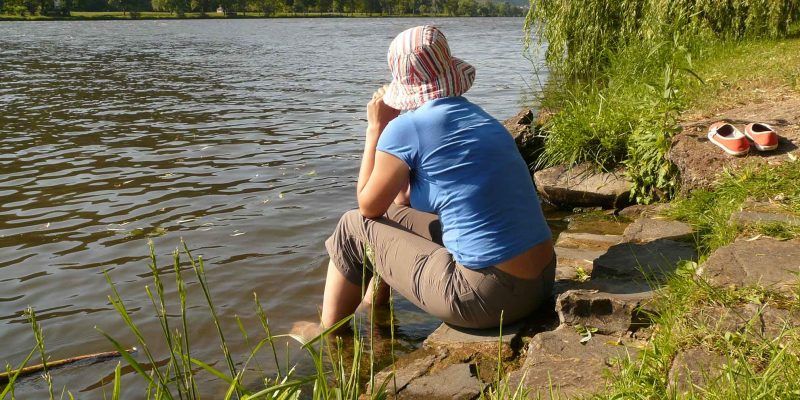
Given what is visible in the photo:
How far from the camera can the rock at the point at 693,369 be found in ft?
7.48

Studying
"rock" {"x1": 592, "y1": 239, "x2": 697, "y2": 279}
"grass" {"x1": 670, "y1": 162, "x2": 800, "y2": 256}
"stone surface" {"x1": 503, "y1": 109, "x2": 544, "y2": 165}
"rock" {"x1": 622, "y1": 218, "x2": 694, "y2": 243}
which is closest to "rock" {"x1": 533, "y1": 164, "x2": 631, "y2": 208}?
"stone surface" {"x1": 503, "y1": 109, "x2": 544, "y2": 165}

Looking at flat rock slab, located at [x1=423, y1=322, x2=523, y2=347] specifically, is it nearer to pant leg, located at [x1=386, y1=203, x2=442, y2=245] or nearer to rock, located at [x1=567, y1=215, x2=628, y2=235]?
pant leg, located at [x1=386, y1=203, x2=442, y2=245]

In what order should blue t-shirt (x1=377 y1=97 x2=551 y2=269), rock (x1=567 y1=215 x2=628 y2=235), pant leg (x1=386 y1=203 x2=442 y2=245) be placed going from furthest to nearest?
rock (x1=567 y1=215 x2=628 y2=235) → pant leg (x1=386 y1=203 x2=442 y2=245) → blue t-shirt (x1=377 y1=97 x2=551 y2=269)

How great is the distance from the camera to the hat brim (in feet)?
10.7

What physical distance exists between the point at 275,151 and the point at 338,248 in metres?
5.47

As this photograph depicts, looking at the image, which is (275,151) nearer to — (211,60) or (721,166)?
(721,166)

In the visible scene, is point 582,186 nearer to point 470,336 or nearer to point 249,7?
point 470,336

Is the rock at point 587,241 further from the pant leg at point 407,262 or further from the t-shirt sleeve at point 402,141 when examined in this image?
the t-shirt sleeve at point 402,141

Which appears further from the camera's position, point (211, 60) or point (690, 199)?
point (211, 60)

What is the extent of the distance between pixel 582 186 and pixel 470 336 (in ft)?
9.26

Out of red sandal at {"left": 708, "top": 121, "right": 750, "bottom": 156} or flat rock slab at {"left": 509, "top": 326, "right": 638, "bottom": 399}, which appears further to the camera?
red sandal at {"left": 708, "top": 121, "right": 750, "bottom": 156}

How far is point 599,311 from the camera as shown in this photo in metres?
3.11

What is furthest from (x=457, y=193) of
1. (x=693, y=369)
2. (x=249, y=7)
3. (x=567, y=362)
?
(x=249, y=7)

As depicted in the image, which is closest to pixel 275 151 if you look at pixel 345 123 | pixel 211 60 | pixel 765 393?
pixel 345 123
